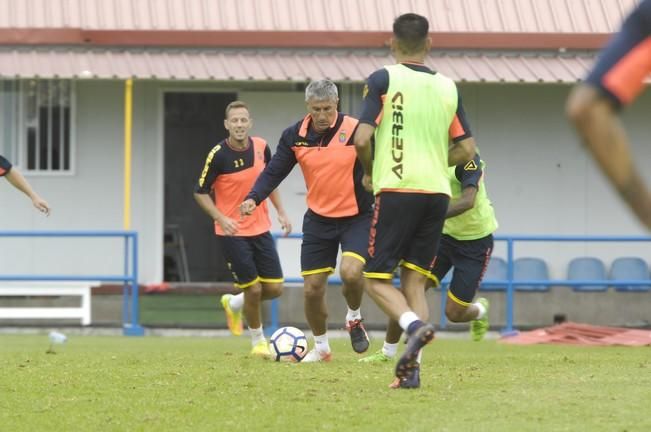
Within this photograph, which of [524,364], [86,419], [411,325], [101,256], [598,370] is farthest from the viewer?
[101,256]

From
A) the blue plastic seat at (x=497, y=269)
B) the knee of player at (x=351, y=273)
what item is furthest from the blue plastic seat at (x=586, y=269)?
the knee of player at (x=351, y=273)

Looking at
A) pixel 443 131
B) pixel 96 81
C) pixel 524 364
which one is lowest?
pixel 524 364

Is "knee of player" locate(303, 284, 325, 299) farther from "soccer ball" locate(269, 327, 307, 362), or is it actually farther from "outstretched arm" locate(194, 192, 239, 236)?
"outstretched arm" locate(194, 192, 239, 236)

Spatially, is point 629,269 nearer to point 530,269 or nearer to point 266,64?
point 530,269

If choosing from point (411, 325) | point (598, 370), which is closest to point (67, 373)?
point (411, 325)

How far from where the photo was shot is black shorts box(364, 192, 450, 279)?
8.18 m

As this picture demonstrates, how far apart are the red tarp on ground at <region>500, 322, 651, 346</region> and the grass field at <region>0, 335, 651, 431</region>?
341 cm

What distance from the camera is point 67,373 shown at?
9.81 m

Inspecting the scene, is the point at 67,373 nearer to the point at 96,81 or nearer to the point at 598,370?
the point at 598,370

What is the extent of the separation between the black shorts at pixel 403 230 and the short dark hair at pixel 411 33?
86 centimetres

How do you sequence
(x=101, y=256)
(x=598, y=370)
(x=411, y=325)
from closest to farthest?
(x=411, y=325) → (x=598, y=370) → (x=101, y=256)

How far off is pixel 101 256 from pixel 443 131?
11795mm

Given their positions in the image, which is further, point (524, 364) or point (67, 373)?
point (524, 364)

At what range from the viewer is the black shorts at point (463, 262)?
37.4 feet
